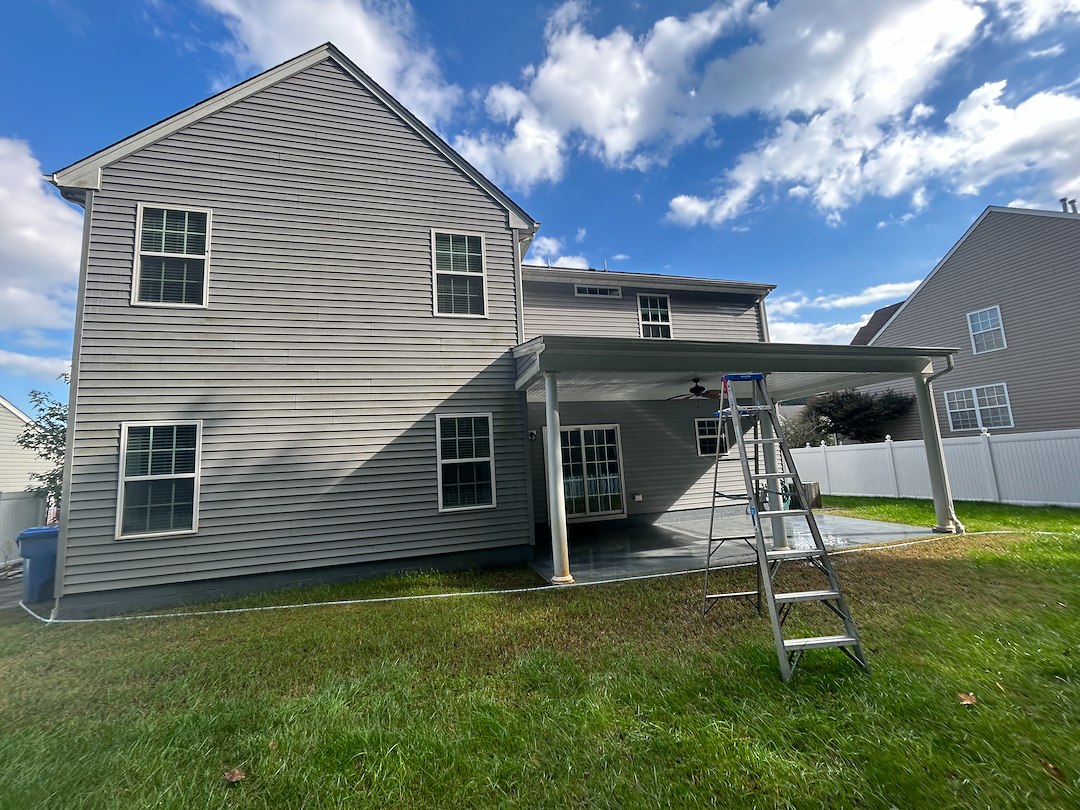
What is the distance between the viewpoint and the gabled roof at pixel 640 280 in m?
10.2

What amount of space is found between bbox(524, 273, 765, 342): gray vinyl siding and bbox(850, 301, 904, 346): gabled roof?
47.0ft

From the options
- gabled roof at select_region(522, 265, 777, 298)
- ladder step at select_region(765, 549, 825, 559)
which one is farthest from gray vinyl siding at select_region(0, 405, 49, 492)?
ladder step at select_region(765, 549, 825, 559)

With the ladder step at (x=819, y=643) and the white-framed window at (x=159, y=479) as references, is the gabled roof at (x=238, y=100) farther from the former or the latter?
the ladder step at (x=819, y=643)

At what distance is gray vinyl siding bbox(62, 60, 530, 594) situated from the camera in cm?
606

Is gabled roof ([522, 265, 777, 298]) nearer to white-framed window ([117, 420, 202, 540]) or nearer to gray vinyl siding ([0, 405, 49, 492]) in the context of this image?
white-framed window ([117, 420, 202, 540])

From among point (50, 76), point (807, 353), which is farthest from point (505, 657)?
point (50, 76)

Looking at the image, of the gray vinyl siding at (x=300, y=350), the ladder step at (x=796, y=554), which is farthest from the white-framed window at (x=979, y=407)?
the gray vinyl siding at (x=300, y=350)

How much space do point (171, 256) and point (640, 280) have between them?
8.99 meters

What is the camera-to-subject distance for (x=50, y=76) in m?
6.66

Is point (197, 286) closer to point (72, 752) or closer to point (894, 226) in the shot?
point (72, 752)

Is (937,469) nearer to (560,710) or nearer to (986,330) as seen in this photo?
(560,710)

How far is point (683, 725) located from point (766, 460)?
5.52 meters

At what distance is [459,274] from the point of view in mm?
7676


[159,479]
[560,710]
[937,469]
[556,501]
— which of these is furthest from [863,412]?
[159,479]
